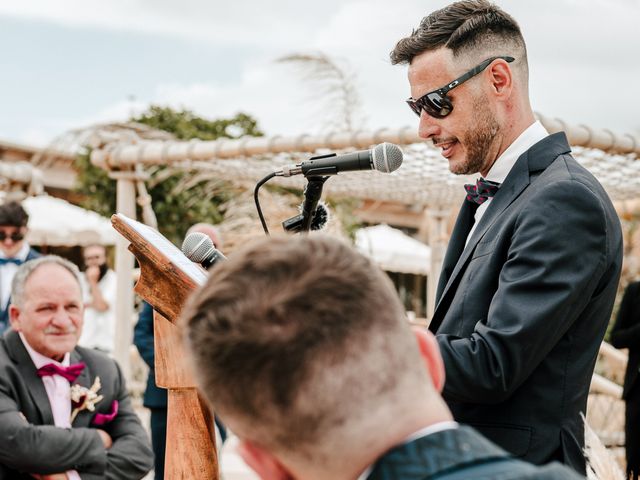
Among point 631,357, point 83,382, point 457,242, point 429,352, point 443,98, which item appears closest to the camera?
point 429,352

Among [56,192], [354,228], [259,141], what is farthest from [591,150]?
[56,192]

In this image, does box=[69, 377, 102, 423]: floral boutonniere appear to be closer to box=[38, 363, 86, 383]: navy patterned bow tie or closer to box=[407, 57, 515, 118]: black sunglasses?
box=[38, 363, 86, 383]: navy patterned bow tie

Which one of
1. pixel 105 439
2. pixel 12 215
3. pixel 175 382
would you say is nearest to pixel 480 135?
pixel 175 382

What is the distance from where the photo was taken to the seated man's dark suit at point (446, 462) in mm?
922

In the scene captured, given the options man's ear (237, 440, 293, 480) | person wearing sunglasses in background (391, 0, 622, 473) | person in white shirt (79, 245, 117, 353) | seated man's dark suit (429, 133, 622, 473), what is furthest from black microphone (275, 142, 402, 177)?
person in white shirt (79, 245, 117, 353)

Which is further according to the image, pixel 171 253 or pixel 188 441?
pixel 188 441

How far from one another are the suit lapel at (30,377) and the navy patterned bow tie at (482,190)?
182cm

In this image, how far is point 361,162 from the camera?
2.21 metres

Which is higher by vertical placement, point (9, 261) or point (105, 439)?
point (9, 261)

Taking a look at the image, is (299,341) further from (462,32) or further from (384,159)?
(462,32)

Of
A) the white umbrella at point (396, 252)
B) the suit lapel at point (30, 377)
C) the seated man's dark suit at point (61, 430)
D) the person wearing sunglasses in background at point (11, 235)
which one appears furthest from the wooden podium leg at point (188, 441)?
the white umbrella at point (396, 252)

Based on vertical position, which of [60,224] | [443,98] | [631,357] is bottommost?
[631,357]

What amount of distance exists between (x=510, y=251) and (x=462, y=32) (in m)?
0.66

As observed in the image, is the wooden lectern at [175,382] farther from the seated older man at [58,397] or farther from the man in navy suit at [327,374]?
the seated older man at [58,397]
